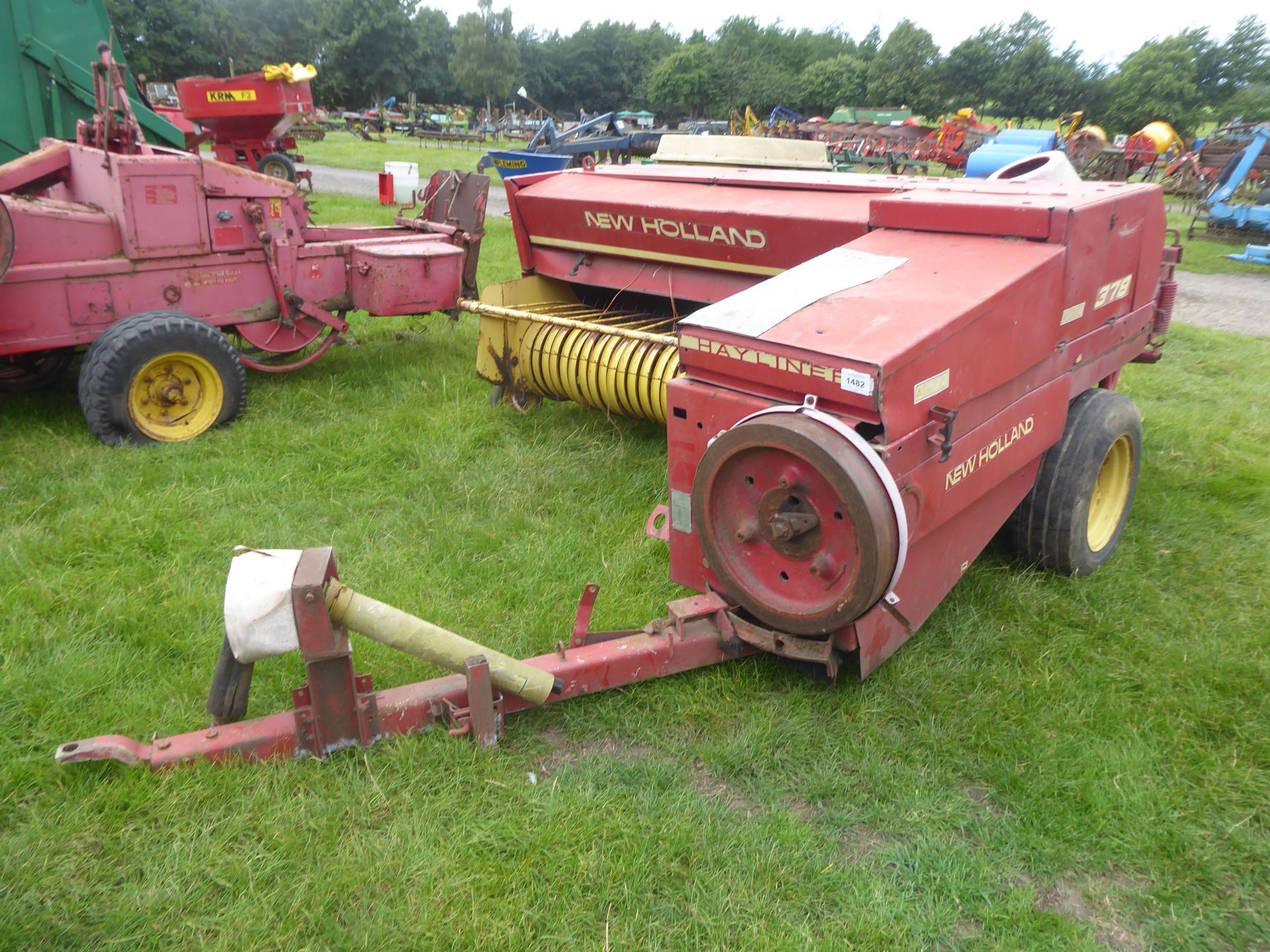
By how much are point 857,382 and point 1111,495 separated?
218cm

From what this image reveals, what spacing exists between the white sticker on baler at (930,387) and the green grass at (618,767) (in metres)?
1.04

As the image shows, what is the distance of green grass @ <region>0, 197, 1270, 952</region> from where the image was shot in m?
2.24

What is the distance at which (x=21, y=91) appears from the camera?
7102 mm

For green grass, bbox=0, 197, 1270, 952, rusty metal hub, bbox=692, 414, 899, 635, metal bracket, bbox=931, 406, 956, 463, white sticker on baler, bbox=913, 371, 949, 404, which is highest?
white sticker on baler, bbox=913, 371, 949, 404

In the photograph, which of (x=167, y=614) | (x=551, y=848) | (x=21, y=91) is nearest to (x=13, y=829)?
(x=167, y=614)

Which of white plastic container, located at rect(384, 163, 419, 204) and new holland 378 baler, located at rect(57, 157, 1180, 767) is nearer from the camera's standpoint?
new holland 378 baler, located at rect(57, 157, 1180, 767)

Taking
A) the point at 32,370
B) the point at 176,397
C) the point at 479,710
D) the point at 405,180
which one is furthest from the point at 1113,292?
the point at 405,180

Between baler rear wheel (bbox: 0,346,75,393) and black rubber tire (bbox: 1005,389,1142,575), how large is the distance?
17.6 feet

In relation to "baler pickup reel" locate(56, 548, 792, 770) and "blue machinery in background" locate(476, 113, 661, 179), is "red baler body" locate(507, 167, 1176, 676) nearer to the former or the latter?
"baler pickup reel" locate(56, 548, 792, 770)

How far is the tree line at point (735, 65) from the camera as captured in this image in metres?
37.0

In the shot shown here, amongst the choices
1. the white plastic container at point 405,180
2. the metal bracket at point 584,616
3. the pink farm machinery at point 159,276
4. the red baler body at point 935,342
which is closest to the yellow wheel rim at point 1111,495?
the red baler body at point 935,342

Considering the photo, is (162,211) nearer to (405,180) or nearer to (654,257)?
(654,257)

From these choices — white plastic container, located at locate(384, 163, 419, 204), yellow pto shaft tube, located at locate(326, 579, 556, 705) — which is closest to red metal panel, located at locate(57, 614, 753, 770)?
yellow pto shaft tube, located at locate(326, 579, 556, 705)

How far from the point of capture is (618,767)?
273 centimetres
